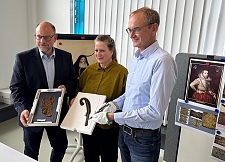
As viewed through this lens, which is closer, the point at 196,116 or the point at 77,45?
the point at 196,116

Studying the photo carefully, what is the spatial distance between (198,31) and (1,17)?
2716 millimetres

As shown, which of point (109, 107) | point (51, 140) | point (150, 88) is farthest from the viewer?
point (51, 140)

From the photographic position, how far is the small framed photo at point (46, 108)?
134cm

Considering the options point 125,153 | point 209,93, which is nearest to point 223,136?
point 209,93

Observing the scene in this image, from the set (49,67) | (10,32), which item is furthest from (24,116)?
(10,32)

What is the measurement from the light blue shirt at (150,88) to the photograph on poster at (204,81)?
0.48m

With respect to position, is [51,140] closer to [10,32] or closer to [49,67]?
[49,67]

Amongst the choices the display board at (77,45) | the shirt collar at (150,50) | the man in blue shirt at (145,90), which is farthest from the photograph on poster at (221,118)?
the display board at (77,45)

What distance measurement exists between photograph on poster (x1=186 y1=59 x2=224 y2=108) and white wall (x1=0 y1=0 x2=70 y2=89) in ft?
6.95

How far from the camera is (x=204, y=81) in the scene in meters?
1.44

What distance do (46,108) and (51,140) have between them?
1.44 ft

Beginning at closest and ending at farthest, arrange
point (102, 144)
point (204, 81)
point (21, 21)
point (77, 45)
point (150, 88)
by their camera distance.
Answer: point (150, 88)
point (204, 81)
point (102, 144)
point (77, 45)
point (21, 21)

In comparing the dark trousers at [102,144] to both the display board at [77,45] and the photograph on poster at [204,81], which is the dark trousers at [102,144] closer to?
the photograph on poster at [204,81]

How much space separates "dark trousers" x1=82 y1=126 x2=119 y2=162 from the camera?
153cm
